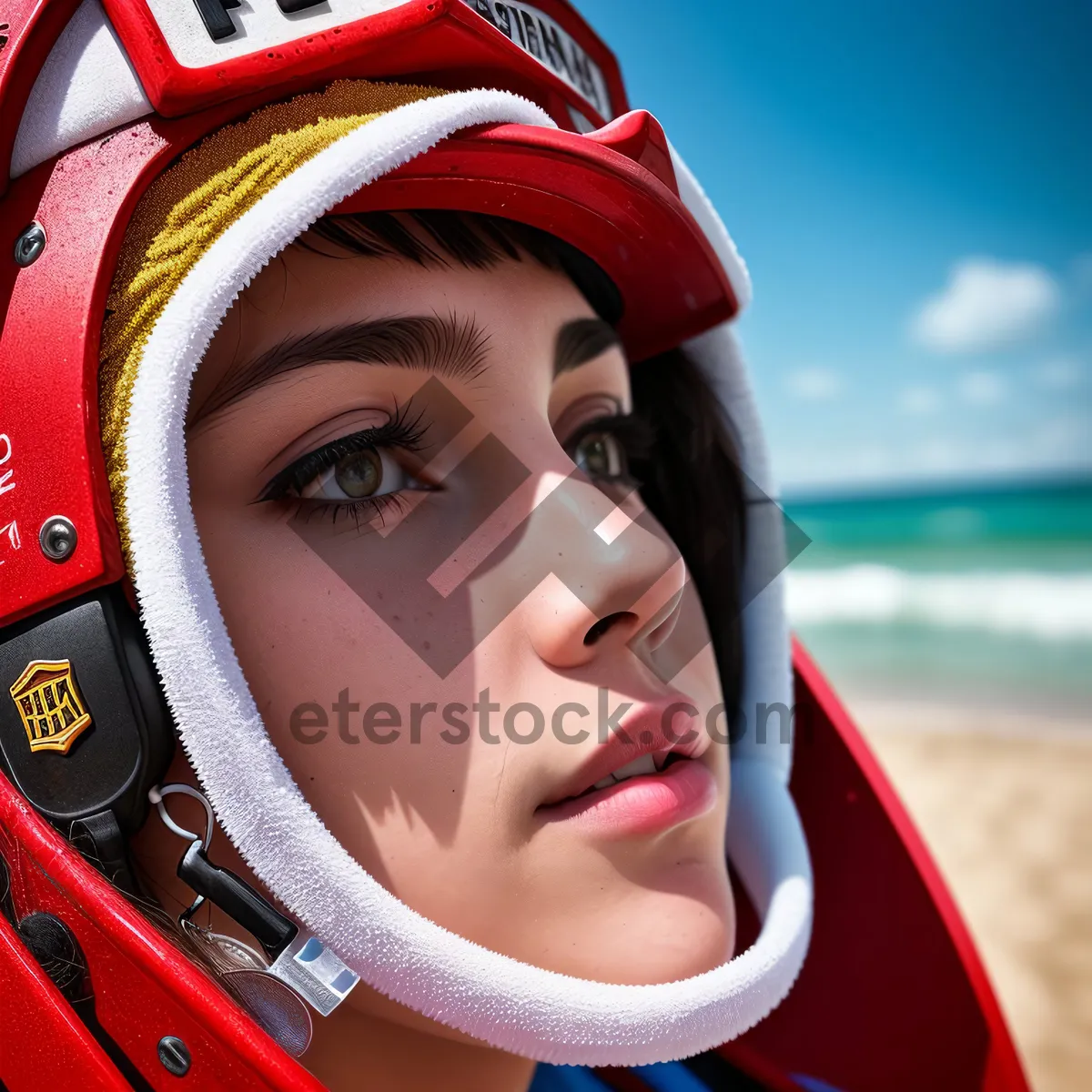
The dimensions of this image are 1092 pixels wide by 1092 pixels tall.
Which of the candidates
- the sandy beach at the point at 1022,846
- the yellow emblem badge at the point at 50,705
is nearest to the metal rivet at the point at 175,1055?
the yellow emblem badge at the point at 50,705

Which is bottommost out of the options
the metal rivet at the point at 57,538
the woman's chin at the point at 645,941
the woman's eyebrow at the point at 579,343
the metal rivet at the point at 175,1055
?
the metal rivet at the point at 175,1055

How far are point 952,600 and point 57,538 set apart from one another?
1212 cm

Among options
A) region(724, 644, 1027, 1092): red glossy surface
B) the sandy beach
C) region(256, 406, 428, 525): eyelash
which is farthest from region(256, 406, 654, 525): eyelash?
the sandy beach

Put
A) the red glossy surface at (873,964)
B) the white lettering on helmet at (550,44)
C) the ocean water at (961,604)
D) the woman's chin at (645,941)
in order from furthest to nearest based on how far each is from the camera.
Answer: the ocean water at (961,604)
the red glossy surface at (873,964)
the white lettering on helmet at (550,44)
the woman's chin at (645,941)

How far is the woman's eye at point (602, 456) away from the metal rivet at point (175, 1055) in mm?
660

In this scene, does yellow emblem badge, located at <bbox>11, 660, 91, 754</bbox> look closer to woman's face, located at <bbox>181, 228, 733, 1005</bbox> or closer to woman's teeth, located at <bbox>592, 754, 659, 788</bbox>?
woman's face, located at <bbox>181, 228, 733, 1005</bbox>

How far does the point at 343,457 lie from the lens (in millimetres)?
802

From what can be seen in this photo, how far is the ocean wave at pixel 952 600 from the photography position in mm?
9578

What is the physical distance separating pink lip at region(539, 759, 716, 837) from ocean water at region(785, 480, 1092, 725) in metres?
0.54

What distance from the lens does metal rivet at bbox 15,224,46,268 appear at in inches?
29.3

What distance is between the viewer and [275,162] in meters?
0.73

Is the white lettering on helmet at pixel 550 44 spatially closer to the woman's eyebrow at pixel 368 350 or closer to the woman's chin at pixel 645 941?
the woman's eyebrow at pixel 368 350

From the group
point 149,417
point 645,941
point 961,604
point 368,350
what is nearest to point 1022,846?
point 645,941

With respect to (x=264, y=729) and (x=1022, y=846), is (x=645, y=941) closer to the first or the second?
(x=264, y=729)
